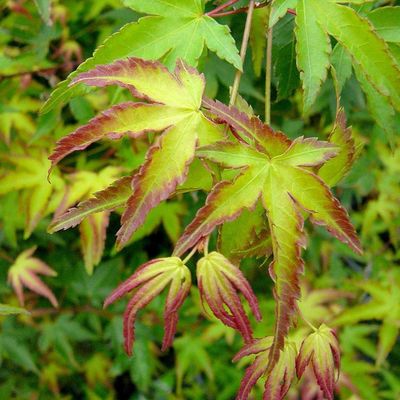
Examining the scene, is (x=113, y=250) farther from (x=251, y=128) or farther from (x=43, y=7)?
(x=251, y=128)

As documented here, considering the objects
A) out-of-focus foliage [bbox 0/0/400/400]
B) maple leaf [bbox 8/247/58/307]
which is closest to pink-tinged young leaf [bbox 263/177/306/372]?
out-of-focus foliage [bbox 0/0/400/400]

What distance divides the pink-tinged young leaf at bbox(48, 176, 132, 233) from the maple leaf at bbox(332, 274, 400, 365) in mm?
1025

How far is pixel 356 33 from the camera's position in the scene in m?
0.64

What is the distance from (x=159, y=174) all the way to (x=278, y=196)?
109 millimetres

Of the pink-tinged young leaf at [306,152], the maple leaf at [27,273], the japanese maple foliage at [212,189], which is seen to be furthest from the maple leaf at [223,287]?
the maple leaf at [27,273]

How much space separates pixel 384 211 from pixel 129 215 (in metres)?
1.29

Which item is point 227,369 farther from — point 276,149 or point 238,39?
point 276,149

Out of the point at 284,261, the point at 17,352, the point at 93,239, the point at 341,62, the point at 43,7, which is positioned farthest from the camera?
the point at 17,352

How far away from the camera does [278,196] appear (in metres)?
0.57

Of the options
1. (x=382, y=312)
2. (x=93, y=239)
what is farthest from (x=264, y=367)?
(x=382, y=312)

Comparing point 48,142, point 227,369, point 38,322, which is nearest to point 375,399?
point 227,369

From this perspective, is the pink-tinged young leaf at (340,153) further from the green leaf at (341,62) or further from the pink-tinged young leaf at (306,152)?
the green leaf at (341,62)

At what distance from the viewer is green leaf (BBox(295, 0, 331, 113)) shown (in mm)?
629

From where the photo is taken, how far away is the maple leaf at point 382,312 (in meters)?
1.47
